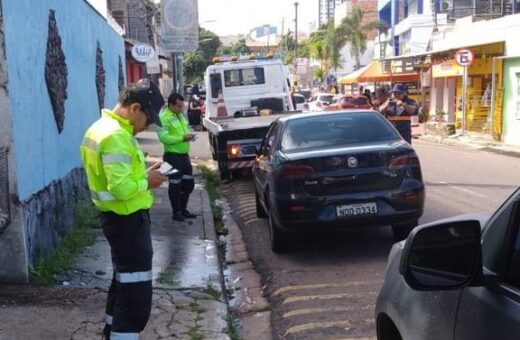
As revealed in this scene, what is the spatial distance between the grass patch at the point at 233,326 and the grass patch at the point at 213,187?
4.30m

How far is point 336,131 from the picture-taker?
795cm

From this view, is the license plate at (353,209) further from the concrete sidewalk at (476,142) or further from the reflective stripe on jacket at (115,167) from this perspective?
the concrete sidewalk at (476,142)

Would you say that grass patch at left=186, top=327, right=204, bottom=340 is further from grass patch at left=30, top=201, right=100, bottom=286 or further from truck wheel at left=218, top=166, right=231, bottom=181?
truck wheel at left=218, top=166, right=231, bottom=181

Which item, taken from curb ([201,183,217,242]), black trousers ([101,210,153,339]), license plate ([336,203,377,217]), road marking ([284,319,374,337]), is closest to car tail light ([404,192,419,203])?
license plate ([336,203,377,217])

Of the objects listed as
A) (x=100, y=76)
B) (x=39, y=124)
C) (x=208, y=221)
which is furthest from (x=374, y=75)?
(x=39, y=124)

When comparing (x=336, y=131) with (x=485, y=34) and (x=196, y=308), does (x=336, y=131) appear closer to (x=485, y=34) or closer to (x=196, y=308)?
(x=196, y=308)

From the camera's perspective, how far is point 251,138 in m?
12.2

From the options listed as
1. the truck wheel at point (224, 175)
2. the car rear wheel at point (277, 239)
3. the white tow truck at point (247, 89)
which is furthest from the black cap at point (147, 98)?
the white tow truck at point (247, 89)

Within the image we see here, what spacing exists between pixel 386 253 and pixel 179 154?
322 cm

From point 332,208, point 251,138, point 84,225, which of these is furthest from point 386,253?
point 251,138

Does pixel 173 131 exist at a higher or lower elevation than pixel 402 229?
higher

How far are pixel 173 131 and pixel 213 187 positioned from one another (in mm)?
4379

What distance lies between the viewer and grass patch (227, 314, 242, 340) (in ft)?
18.1

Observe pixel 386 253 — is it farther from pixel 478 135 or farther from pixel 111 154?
pixel 478 135
